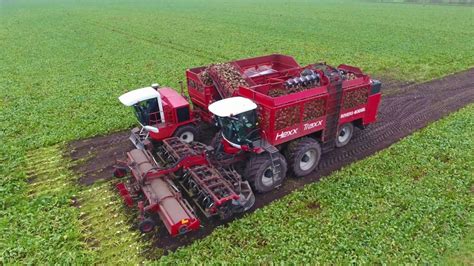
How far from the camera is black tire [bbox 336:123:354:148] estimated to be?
10820 millimetres

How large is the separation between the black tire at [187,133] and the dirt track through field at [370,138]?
1.91 meters

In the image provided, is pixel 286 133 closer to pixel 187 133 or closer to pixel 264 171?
pixel 264 171

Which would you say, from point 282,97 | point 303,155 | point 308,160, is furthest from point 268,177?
point 282,97

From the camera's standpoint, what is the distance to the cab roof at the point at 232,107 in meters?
7.84

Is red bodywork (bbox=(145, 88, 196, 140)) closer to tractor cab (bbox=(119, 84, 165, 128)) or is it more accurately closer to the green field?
tractor cab (bbox=(119, 84, 165, 128))

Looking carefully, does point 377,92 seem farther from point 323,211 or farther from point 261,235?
point 261,235

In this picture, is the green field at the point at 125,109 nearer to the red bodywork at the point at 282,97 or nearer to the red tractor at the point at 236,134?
the red tractor at the point at 236,134

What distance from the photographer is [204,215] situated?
26.1 ft

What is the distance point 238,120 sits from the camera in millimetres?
8133

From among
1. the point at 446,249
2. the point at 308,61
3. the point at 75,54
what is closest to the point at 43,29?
the point at 75,54

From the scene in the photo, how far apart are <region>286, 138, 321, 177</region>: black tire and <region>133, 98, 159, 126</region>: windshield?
436 cm

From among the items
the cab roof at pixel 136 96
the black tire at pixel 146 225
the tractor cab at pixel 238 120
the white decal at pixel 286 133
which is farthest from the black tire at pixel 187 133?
the black tire at pixel 146 225

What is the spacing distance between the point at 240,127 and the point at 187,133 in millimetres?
3290

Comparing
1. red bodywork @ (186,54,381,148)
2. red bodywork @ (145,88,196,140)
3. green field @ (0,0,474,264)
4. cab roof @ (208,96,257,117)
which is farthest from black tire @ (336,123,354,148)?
red bodywork @ (145,88,196,140)
